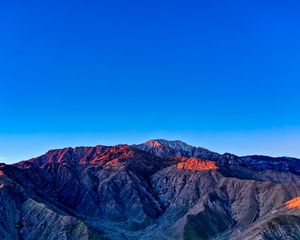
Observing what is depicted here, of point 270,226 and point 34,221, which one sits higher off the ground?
point 34,221

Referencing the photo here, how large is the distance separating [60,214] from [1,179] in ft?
105

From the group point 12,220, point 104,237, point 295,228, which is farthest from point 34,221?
point 295,228

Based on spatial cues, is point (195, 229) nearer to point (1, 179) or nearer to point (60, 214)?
point (60, 214)

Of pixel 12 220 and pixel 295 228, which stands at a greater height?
pixel 12 220

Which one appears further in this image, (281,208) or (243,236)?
(281,208)

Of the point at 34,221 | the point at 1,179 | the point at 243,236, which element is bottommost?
the point at 243,236

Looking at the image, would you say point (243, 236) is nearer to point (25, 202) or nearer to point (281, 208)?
point (281, 208)

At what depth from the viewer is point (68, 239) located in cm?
16538

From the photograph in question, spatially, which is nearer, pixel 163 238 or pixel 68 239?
pixel 68 239

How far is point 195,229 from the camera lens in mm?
197000

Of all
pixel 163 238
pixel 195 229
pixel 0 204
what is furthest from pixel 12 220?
pixel 195 229

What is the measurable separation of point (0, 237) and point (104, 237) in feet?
108

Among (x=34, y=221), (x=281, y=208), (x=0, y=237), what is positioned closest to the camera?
(x=0, y=237)

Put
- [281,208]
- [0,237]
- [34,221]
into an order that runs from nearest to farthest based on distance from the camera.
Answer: [0,237] → [34,221] → [281,208]
